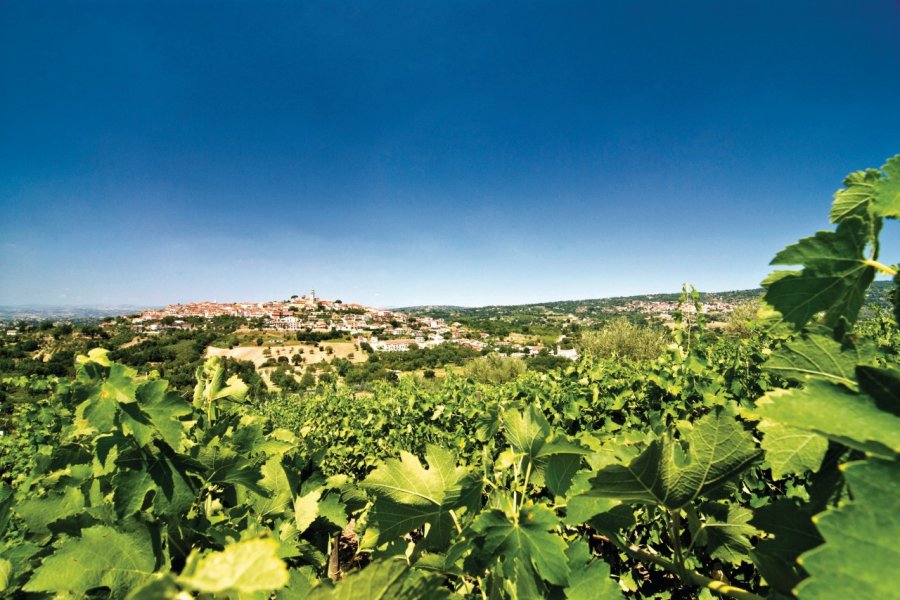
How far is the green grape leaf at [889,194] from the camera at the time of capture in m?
0.63

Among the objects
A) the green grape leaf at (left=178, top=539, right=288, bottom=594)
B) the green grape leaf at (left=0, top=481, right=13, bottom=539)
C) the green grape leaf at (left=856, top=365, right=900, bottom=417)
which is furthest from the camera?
the green grape leaf at (left=0, top=481, right=13, bottom=539)

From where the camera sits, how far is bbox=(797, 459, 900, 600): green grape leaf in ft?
1.33

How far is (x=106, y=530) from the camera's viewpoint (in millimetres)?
1082

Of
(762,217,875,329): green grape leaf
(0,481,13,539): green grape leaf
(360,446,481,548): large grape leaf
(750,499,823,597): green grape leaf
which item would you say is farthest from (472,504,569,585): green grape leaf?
(0,481,13,539): green grape leaf

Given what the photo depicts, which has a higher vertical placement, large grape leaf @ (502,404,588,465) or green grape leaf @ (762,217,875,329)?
green grape leaf @ (762,217,875,329)

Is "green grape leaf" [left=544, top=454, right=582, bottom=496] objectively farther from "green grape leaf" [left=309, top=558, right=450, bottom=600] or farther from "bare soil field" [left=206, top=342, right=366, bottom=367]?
"bare soil field" [left=206, top=342, right=366, bottom=367]

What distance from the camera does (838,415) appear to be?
49cm

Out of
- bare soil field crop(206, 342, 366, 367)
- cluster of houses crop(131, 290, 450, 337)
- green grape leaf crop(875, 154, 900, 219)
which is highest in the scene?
green grape leaf crop(875, 154, 900, 219)

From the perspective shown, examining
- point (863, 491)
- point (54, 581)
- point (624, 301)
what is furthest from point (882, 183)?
point (624, 301)

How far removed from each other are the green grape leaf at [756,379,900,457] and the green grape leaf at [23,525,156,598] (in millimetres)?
1553

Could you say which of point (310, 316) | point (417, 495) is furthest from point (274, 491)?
point (310, 316)

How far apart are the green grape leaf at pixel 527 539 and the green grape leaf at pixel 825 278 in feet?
2.26

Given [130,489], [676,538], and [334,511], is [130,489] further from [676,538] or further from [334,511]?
[676,538]

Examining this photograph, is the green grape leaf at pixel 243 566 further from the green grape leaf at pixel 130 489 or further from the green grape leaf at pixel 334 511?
the green grape leaf at pixel 334 511
